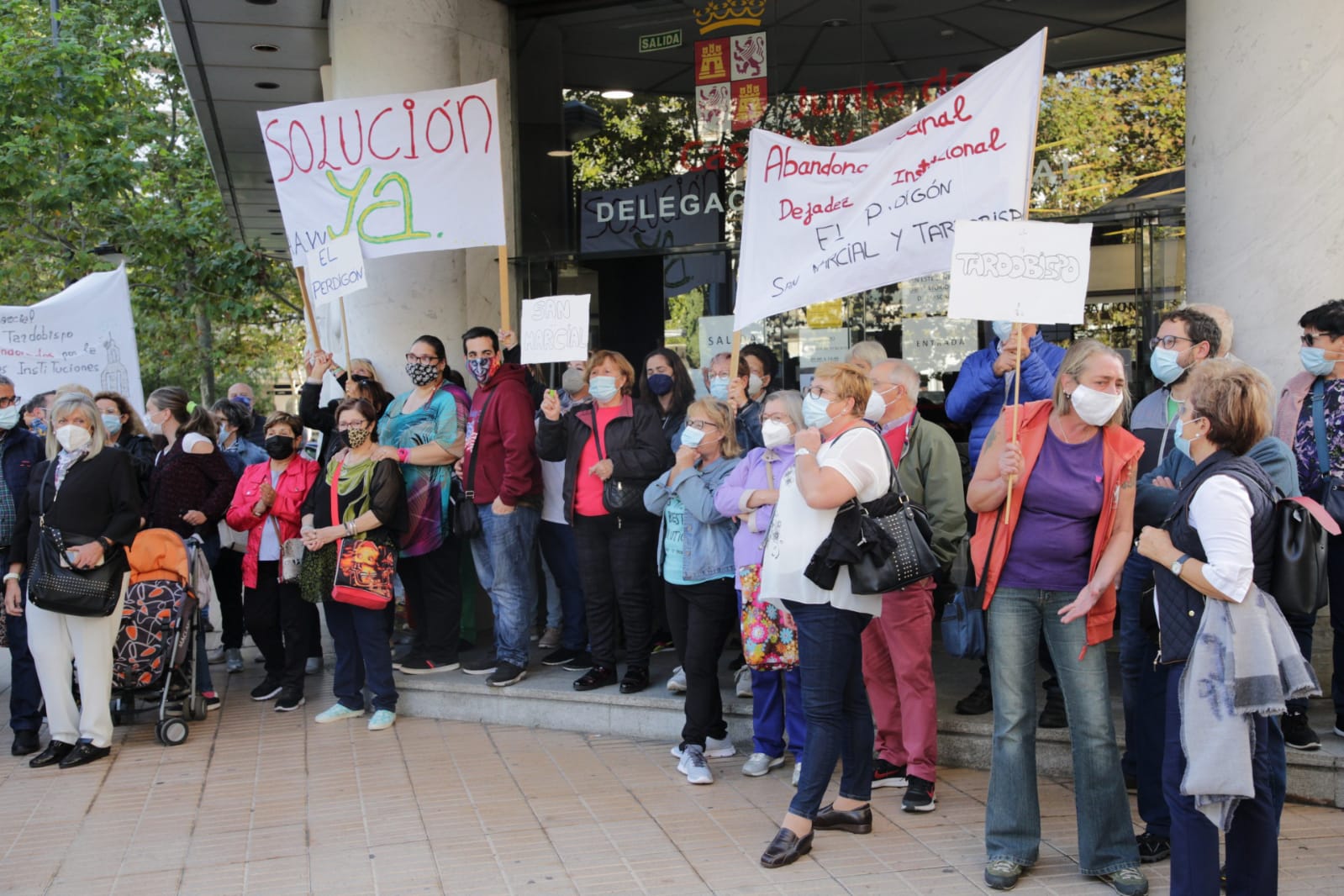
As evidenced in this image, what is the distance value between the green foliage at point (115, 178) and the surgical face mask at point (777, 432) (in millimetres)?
13988

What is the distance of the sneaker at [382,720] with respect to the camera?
23.7 ft

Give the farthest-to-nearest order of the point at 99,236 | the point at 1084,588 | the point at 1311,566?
the point at 99,236, the point at 1084,588, the point at 1311,566

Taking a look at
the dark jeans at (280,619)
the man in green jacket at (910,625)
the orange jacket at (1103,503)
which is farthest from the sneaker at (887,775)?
the dark jeans at (280,619)

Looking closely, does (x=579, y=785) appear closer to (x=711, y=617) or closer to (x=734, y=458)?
(x=711, y=617)

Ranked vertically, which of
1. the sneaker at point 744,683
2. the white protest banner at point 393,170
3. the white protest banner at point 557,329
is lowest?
the sneaker at point 744,683

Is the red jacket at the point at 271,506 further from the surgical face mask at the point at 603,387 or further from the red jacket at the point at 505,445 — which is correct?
the surgical face mask at the point at 603,387

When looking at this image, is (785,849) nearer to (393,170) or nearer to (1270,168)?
(1270,168)

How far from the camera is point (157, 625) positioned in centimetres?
711

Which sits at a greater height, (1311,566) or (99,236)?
(99,236)

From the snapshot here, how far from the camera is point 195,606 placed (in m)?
7.39

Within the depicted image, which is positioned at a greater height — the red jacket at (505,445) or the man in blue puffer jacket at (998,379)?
the man in blue puffer jacket at (998,379)

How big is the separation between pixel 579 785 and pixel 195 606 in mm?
2822

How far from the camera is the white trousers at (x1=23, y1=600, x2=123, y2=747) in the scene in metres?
6.80

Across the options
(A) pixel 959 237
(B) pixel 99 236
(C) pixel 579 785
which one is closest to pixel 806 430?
(A) pixel 959 237
